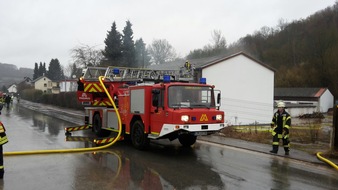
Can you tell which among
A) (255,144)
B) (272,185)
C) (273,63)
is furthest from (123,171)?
(273,63)

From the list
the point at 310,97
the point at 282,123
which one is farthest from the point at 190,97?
the point at 310,97

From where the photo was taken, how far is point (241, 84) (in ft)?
96.4

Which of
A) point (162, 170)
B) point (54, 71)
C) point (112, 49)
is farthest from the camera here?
point (54, 71)

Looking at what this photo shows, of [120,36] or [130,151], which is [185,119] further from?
[120,36]

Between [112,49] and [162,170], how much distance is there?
3637 centimetres

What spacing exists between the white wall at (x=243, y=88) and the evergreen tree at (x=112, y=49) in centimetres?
1746

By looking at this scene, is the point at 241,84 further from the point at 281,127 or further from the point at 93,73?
the point at 281,127

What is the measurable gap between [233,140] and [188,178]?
631 centimetres

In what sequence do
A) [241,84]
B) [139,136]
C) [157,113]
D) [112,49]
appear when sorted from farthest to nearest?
[112,49]
[241,84]
[139,136]
[157,113]

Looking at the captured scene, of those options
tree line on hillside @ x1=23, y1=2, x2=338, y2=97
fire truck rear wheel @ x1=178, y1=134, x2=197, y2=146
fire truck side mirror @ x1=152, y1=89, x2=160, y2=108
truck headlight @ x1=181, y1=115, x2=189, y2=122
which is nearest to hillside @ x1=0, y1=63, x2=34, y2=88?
tree line on hillside @ x1=23, y1=2, x2=338, y2=97

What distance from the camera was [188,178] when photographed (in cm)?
691

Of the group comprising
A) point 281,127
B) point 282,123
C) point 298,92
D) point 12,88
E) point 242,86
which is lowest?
point 281,127

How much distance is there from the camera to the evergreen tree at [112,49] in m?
42.0

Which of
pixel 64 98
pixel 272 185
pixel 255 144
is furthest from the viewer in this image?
pixel 64 98
